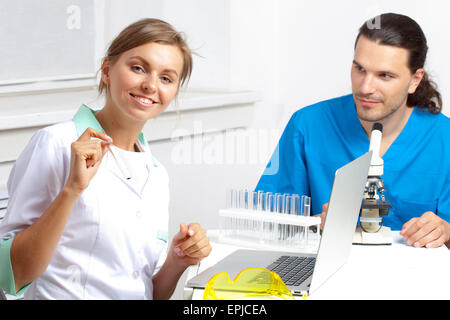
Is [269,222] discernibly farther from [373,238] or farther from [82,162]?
[82,162]

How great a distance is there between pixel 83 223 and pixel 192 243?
0.22m

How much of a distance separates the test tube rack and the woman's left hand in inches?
9.5

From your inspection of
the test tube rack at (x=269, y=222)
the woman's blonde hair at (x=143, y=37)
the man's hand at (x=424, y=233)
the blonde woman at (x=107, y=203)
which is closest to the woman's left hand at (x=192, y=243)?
the blonde woman at (x=107, y=203)

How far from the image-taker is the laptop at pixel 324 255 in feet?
3.54

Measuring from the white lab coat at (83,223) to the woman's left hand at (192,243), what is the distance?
0.07 meters

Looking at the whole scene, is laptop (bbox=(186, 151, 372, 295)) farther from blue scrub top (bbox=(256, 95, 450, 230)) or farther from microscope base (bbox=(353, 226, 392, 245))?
blue scrub top (bbox=(256, 95, 450, 230))

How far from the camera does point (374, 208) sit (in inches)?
59.1

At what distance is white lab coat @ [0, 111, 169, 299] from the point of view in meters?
1.13

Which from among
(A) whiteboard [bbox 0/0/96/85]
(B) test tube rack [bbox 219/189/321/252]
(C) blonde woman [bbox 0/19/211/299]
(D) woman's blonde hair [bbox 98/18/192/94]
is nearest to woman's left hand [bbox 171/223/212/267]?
(C) blonde woman [bbox 0/19/211/299]

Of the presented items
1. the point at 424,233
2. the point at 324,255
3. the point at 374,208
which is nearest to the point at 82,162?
the point at 324,255

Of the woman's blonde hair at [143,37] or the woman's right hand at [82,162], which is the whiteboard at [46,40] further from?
the woman's right hand at [82,162]

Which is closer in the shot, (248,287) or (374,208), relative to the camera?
(248,287)

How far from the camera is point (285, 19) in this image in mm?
2893

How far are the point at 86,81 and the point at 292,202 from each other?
1120 millimetres
